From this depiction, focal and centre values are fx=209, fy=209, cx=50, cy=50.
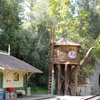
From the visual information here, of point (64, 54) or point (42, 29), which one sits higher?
point (42, 29)

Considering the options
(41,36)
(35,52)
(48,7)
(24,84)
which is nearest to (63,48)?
(24,84)

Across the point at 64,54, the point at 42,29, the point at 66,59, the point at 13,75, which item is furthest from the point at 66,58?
Answer: the point at 42,29

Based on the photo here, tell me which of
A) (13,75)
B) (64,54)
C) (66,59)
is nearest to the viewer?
(13,75)

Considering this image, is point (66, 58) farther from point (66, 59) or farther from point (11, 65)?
point (11, 65)

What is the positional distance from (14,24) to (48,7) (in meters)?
8.90

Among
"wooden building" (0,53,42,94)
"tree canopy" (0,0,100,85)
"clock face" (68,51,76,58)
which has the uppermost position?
"tree canopy" (0,0,100,85)

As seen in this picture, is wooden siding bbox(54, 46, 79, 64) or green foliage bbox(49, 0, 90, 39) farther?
green foliage bbox(49, 0, 90, 39)

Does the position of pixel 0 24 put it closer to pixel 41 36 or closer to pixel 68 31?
pixel 41 36

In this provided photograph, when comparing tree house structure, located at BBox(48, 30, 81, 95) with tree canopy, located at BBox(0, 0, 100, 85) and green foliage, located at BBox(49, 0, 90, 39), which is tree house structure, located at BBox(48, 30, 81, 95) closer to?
tree canopy, located at BBox(0, 0, 100, 85)

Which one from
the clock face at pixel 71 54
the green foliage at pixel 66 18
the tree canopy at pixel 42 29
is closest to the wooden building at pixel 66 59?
the clock face at pixel 71 54

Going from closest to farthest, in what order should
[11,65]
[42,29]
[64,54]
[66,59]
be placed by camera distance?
[11,65] < [66,59] < [64,54] < [42,29]

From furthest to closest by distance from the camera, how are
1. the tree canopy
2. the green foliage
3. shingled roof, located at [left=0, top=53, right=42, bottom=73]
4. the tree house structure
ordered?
the green foliage
the tree canopy
the tree house structure
shingled roof, located at [left=0, top=53, right=42, bottom=73]

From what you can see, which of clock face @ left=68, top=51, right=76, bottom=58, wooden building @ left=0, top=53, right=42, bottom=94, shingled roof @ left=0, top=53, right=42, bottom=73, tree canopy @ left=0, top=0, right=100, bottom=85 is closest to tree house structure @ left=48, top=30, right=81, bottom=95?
clock face @ left=68, top=51, right=76, bottom=58

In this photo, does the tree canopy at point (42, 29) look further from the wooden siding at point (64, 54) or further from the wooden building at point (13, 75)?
the wooden building at point (13, 75)
